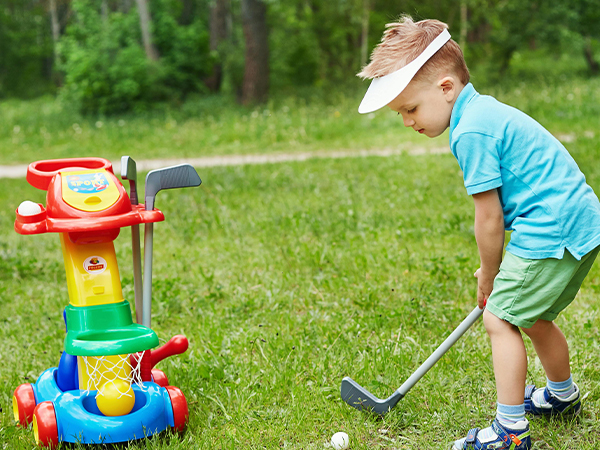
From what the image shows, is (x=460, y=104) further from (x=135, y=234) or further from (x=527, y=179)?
(x=135, y=234)

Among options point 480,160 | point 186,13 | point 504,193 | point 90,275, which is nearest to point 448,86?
point 480,160

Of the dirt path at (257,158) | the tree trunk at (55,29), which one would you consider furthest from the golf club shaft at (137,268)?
the tree trunk at (55,29)

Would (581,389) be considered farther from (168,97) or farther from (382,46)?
(168,97)

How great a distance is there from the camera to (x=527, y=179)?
2.21 m

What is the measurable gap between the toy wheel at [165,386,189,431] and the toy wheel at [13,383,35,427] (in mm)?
575

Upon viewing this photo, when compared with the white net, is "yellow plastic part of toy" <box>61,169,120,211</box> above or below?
above

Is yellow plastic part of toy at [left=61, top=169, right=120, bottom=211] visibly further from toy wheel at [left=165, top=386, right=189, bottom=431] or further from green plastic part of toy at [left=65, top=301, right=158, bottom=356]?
toy wheel at [left=165, top=386, right=189, bottom=431]

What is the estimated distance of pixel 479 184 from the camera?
2.14m

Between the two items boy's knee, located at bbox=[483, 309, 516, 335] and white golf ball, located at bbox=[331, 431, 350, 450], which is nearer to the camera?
boy's knee, located at bbox=[483, 309, 516, 335]

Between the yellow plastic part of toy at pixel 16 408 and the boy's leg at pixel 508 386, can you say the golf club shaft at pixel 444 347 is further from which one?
the yellow plastic part of toy at pixel 16 408

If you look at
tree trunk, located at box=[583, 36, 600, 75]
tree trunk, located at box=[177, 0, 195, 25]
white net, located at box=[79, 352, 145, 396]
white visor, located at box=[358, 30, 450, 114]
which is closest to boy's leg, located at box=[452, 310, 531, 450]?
white visor, located at box=[358, 30, 450, 114]

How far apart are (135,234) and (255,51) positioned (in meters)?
13.7

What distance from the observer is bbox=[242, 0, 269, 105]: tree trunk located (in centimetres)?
1538

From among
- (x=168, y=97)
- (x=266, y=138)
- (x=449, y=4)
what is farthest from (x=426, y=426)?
(x=449, y=4)
